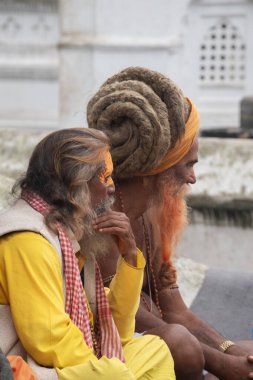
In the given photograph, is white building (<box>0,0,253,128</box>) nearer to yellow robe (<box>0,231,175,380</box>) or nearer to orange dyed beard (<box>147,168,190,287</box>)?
orange dyed beard (<box>147,168,190,287</box>)

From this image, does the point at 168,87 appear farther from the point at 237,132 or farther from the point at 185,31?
the point at 185,31

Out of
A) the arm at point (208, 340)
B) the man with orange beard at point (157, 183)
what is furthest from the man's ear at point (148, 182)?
the arm at point (208, 340)

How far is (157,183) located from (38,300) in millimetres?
1195

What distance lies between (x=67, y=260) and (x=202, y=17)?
989 cm

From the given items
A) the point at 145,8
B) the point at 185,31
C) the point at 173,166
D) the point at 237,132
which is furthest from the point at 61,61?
the point at 173,166

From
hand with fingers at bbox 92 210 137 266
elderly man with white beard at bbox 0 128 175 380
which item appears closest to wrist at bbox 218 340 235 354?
elderly man with white beard at bbox 0 128 175 380

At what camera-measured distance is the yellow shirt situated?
3.44 m

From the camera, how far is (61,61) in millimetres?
10195

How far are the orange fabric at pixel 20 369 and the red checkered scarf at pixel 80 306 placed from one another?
29 cm

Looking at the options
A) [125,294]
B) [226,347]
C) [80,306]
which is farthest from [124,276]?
[226,347]

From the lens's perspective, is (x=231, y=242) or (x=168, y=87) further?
(x=231, y=242)

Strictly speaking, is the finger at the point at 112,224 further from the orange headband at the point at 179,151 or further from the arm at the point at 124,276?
the orange headband at the point at 179,151

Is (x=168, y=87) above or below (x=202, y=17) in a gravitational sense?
above

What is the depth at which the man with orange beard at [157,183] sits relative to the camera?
4.35 meters
